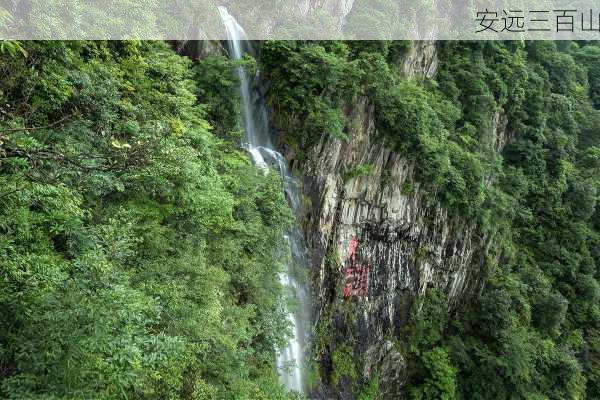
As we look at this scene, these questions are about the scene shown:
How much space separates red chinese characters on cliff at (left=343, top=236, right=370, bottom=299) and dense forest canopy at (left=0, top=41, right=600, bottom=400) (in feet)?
6.27

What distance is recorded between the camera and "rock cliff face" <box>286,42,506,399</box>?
1032 cm

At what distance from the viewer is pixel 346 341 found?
11320 mm

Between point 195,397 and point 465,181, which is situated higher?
point 465,181

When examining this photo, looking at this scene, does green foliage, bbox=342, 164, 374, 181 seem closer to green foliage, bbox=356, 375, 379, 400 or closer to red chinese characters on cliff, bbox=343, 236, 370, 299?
red chinese characters on cliff, bbox=343, 236, 370, 299

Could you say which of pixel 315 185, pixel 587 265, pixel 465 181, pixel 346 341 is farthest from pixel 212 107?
pixel 587 265

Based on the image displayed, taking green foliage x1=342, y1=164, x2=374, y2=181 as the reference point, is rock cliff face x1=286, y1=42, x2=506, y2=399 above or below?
below

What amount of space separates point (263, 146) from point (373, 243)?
15.0 ft

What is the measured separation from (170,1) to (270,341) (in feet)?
22.6

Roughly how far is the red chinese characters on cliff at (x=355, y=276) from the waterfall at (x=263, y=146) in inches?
78.5

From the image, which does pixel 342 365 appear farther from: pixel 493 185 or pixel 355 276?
pixel 493 185

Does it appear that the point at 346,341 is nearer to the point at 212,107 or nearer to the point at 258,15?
the point at 212,107

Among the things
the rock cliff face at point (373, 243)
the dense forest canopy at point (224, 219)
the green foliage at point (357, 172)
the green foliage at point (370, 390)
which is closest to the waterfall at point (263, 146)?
the dense forest canopy at point (224, 219)

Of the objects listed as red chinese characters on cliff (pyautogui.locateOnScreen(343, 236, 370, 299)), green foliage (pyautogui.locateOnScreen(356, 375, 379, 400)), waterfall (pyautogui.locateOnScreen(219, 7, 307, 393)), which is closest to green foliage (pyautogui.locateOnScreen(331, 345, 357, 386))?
green foliage (pyautogui.locateOnScreen(356, 375, 379, 400))

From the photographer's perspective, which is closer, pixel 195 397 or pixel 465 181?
pixel 195 397
